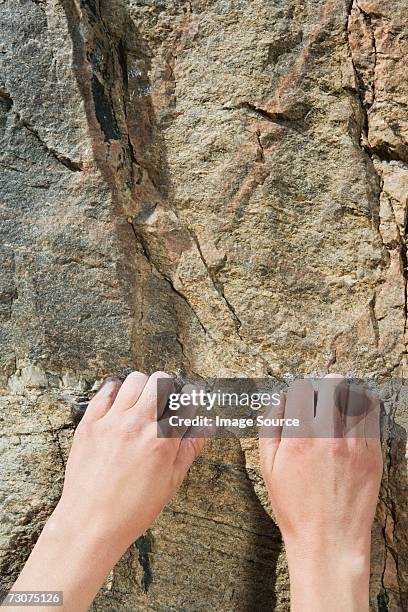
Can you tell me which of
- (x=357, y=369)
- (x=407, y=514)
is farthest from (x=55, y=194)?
(x=407, y=514)

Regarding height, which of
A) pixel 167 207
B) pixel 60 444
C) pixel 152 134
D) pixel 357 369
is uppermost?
pixel 152 134

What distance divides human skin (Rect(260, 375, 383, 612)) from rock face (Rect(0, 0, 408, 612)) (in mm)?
48

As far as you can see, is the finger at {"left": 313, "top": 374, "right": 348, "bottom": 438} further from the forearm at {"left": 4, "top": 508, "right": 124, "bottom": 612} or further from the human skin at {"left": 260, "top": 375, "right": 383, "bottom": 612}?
the forearm at {"left": 4, "top": 508, "right": 124, "bottom": 612}

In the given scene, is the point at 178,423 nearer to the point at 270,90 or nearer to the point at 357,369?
the point at 357,369

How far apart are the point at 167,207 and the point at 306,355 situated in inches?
13.5

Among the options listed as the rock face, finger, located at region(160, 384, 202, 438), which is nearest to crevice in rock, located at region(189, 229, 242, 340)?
the rock face

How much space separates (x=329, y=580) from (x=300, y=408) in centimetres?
28

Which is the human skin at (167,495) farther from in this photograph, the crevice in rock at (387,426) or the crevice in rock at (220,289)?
the crevice in rock at (220,289)

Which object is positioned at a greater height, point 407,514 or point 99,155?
point 99,155

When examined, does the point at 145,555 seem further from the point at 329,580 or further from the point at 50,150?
the point at 50,150

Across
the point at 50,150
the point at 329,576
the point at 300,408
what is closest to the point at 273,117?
the point at 50,150

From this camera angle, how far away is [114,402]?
3.72ft

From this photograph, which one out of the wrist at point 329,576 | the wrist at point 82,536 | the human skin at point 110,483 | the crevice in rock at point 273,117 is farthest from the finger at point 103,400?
the crevice in rock at point 273,117

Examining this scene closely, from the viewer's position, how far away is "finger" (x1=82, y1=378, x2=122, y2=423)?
113 cm
